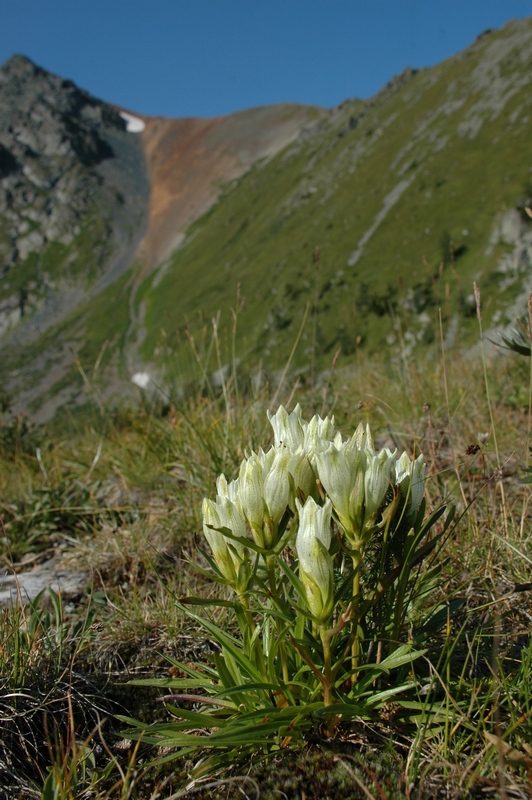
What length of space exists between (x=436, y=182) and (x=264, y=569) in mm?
59889

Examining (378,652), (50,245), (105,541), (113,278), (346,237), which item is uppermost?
(50,245)

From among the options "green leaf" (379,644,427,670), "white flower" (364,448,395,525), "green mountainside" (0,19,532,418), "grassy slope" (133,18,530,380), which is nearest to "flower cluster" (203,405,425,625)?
"white flower" (364,448,395,525)

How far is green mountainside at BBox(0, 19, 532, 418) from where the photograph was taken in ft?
134

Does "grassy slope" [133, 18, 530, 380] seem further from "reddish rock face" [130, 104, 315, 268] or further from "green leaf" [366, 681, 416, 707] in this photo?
"green leaf" [366, 681, 416, 707]

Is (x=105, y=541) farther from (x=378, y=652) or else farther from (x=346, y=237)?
(x=346, y=237)

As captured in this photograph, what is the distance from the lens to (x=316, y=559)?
138cm

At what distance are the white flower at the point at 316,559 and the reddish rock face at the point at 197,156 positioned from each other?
352 feet

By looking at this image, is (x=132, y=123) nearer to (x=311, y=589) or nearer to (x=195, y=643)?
(x=195, y=643)

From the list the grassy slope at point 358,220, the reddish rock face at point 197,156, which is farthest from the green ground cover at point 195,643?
the reddish rock face at point 197,156

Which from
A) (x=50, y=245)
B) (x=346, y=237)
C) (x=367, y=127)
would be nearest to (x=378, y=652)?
(x=346, y=237)

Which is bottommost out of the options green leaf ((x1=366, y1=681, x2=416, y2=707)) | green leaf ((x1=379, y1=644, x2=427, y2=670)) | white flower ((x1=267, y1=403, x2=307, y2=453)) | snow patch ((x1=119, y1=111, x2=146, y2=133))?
green leaf ((x1=366, y1=681, x2=416, y2=707))

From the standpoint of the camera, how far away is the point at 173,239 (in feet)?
356

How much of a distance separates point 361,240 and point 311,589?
191 feet

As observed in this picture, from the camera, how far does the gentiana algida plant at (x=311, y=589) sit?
4.81 ft
